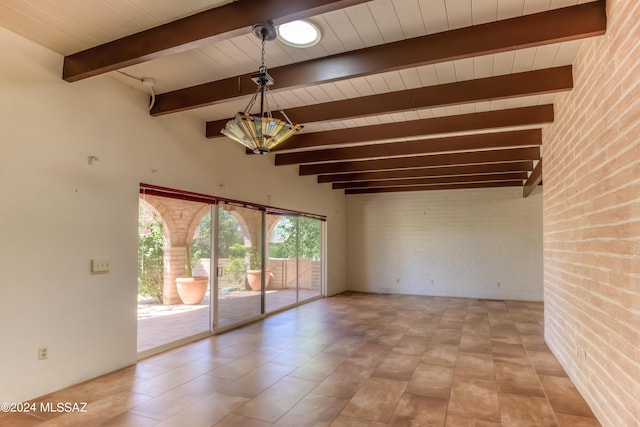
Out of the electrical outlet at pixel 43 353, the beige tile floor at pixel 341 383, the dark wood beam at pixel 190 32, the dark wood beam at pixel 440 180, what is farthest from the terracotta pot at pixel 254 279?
the dark wood beam at pixel 190 32

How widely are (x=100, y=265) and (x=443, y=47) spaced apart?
3.51 m

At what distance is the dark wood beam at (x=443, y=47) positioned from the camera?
2367 mm

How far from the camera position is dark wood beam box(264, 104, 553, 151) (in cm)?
409

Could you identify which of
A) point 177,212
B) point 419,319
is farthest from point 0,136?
point 419,319

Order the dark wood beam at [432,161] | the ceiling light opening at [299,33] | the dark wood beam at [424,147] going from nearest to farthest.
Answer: the ceiling light opening at [299,33] → the dark wood beam at [424,147] → the dark wood beam at [432,161]

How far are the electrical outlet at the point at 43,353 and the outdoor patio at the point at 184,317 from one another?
41.8 inches

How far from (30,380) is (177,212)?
247cm

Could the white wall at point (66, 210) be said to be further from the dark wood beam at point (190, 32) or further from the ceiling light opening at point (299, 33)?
the ceiling light opening at point (299, 33)

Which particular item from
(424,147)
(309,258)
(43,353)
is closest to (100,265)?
(43,353)

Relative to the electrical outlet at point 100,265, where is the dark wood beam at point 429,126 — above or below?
above

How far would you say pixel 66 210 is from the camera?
3.14 m

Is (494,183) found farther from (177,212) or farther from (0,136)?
(0,136)

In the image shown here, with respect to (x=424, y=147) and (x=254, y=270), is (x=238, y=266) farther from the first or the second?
(x=424, y=147)

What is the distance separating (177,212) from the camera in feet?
16.1
